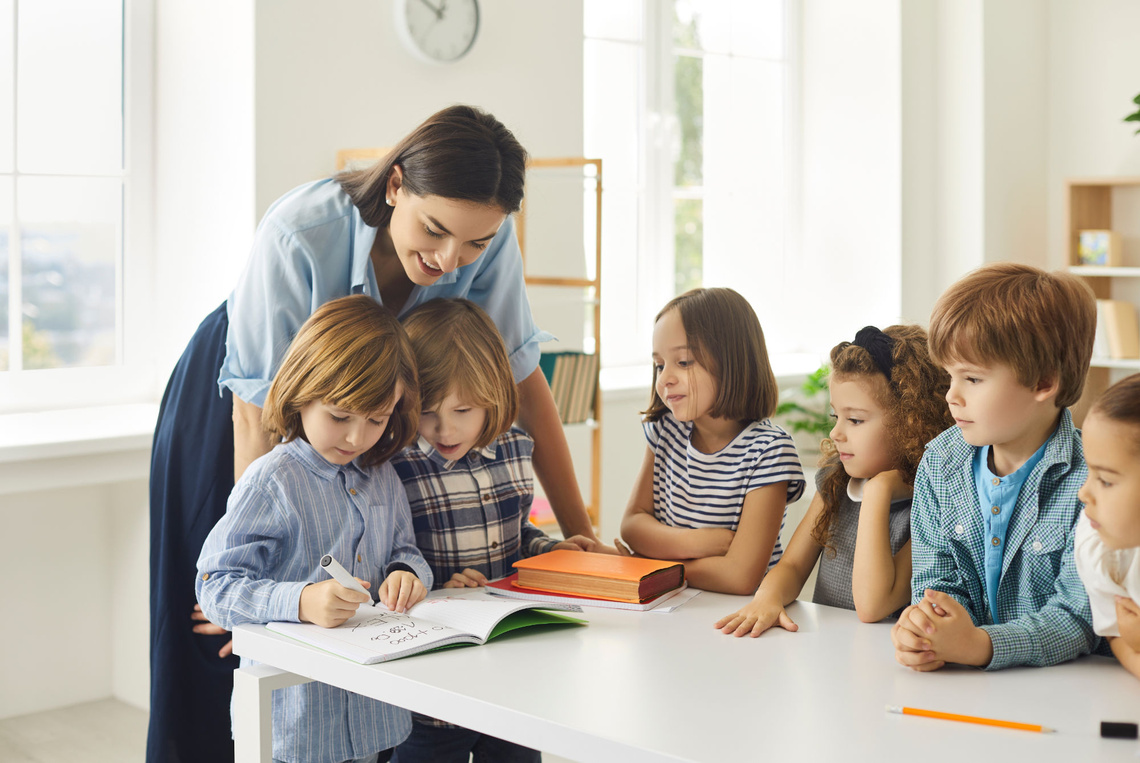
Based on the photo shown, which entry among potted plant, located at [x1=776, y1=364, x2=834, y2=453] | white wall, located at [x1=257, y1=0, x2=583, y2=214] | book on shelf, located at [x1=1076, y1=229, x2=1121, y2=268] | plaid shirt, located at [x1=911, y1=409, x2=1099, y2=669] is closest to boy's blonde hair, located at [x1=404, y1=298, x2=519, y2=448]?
plaid shirt, located at [x1=911, y1=409, x2=1099, y2=669]

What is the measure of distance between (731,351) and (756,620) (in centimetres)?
50

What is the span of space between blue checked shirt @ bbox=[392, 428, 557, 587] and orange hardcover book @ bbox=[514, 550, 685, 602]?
0.11 m

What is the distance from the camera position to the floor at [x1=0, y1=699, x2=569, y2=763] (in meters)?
2.81

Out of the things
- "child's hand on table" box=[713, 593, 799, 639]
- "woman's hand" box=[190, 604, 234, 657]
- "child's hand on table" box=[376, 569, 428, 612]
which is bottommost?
"woman's hand" box=[190, 604, 234, 657]

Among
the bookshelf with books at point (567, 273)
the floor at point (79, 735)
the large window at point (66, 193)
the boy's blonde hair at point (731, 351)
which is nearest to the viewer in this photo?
the boy's blonde hair at point (731, 351)

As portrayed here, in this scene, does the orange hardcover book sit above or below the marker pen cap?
above

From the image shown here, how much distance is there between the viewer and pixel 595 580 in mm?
1547

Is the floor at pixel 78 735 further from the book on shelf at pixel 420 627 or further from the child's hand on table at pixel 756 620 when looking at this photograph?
the child's hand on table at pixel 756 620

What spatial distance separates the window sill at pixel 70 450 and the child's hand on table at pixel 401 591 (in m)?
1.59

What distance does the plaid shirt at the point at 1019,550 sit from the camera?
1232 mm

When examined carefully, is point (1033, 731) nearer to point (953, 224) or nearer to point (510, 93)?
point (510, 93)

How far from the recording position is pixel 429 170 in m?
1.58

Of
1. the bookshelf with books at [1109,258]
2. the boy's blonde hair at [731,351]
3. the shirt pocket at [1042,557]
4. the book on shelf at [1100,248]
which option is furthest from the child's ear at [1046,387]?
the book on shelf at [1100,248]

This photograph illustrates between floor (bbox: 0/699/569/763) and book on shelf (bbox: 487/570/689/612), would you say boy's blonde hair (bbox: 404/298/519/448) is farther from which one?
floor (bbox: 0/699/569/763)
